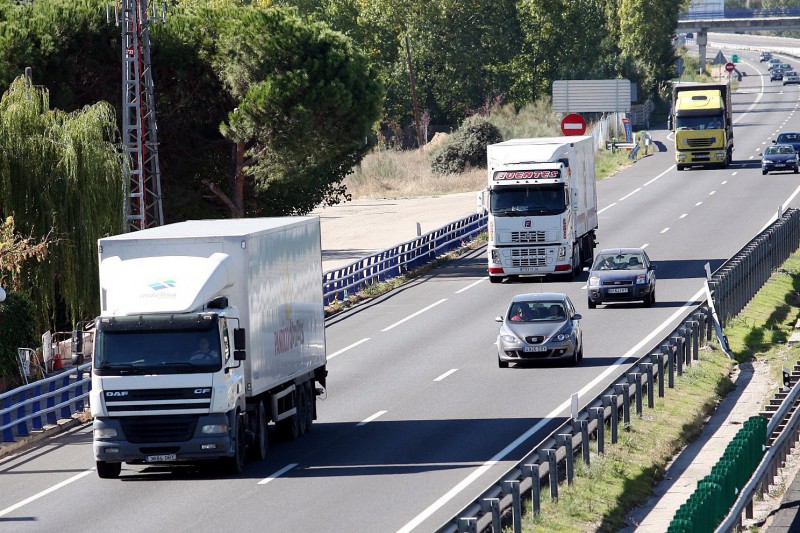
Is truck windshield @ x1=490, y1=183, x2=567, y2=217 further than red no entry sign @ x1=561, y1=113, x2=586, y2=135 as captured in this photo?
No

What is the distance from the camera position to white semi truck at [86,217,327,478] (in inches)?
807

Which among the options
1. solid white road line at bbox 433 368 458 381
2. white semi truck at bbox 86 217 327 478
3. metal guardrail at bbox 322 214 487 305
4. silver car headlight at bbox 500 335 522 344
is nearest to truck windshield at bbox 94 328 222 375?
white semi truck at bbox 86 217 327 478

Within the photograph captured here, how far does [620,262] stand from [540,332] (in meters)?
9.09

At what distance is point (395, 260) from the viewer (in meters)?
48.7

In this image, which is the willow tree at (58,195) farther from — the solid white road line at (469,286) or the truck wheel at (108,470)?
the truck wheel at (108,470)

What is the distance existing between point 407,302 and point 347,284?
2576 millimetres

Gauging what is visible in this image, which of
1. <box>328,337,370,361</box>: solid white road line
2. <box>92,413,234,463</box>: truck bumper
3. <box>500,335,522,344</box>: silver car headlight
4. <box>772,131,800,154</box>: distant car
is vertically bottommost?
<box>328,337,370,361</box>: solid white road line

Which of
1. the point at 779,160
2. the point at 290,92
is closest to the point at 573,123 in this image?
the point at 290,92

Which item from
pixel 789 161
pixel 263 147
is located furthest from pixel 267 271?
pixel 789 161

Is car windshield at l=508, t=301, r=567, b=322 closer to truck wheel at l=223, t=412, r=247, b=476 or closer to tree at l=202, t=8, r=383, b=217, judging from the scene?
truck wheel at l=223, t=412, r=247, b=476

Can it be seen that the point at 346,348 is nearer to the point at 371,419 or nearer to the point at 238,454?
the point at 371,419

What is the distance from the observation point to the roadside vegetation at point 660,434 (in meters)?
18.5

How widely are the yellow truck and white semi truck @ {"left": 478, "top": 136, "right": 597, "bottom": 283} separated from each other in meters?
27.5

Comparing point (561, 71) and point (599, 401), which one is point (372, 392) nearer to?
point (599, 401)
